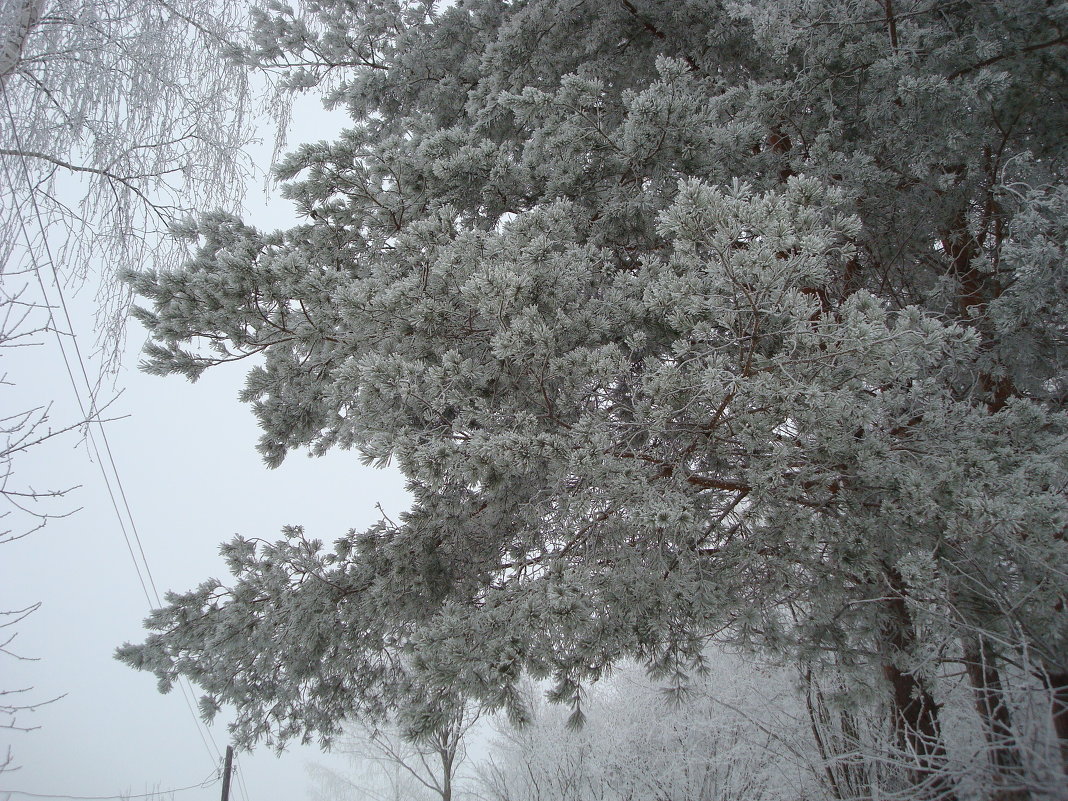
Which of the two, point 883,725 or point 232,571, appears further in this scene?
point 883,725

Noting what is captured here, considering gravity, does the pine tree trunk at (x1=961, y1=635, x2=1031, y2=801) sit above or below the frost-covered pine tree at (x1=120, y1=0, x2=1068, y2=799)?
below

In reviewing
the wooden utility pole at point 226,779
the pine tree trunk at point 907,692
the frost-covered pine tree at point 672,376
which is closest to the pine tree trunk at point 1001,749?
the frost-covered pine tree at point 672,376

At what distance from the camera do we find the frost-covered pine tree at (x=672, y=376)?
8.11ft

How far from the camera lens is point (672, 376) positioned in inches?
96.8

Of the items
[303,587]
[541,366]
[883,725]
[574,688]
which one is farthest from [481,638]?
[883,725]

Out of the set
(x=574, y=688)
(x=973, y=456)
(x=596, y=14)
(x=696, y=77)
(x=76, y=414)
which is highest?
(x=596, y=14)

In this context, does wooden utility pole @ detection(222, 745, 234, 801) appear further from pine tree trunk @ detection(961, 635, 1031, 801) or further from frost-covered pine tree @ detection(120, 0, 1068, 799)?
pine tree trunk @ detection(961, 635, 1031, 801)

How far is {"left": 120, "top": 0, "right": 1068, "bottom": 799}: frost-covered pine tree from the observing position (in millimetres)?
2473

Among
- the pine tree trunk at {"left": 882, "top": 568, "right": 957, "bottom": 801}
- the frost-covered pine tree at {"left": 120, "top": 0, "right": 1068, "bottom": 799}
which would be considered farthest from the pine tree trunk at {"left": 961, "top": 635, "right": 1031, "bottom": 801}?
the pine tree trunk at {"left": 882, "top": 568, "right": 957, "bottom": 801}

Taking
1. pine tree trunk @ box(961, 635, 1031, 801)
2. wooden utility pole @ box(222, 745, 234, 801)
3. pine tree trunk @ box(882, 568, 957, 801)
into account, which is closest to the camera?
pine tree trunk @ box(961, 635, 1031, 801)

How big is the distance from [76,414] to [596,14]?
4.37 m

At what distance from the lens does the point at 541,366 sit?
2.84m

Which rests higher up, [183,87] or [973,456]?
[183,87]

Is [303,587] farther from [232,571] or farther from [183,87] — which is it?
[183,87]
